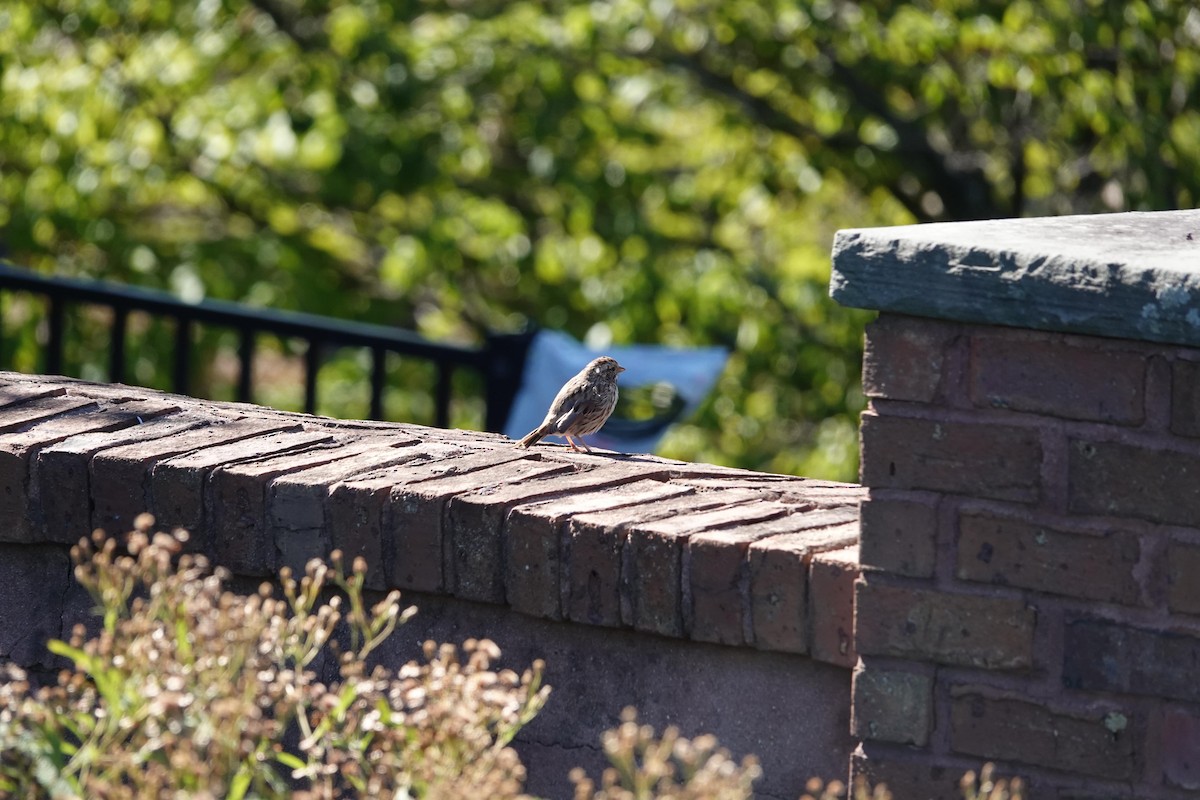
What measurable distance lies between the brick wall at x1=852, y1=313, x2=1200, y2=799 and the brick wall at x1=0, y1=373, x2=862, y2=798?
0.13 m

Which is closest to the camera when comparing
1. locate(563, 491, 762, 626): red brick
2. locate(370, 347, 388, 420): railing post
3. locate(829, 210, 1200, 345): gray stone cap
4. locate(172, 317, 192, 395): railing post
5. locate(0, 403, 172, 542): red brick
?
locate(829, 210, 1200, 345): gray stone cap

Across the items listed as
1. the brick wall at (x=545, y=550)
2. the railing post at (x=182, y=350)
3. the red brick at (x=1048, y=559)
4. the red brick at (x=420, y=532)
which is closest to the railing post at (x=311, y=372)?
the railing post at (x=182, y=350)

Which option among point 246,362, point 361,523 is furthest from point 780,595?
point 246,362

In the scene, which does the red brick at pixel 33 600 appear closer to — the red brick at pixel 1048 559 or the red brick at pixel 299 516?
the red brick at pixel 299 516

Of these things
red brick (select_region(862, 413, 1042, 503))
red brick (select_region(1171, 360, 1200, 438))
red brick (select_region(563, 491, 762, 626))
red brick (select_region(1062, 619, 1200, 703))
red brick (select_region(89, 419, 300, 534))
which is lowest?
red brick (select_region(1062, 619, 1200, 703))

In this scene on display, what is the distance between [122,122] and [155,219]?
1.20 m

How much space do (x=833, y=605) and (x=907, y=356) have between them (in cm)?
41

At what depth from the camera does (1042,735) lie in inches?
91.5

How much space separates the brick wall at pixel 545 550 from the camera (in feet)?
8.24

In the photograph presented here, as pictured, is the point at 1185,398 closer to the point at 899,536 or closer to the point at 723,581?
the point at 899,536

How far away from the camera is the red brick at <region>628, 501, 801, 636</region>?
2514mm

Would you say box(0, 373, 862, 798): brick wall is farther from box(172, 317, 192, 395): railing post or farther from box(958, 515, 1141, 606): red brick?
box(172, 317, 192, 395): railing post

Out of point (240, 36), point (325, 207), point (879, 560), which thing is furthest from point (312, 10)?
point (879, 560)

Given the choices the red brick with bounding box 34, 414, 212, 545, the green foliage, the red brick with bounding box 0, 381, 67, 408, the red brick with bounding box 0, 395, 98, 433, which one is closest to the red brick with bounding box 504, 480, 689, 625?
the red brick with bounding box 34, 414, 212, 545
